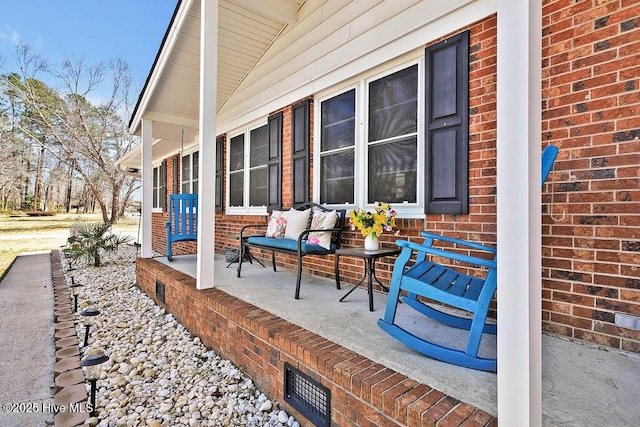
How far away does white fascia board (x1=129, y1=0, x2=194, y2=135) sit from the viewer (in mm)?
3418

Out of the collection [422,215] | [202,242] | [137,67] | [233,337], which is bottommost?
[233,337]

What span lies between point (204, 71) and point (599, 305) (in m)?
3.39

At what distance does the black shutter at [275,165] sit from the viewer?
166 inches

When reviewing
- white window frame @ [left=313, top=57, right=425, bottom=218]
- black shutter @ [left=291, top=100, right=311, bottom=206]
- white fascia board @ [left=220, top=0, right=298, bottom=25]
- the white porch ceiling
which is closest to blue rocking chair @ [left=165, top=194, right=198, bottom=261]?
the white porch ceiling

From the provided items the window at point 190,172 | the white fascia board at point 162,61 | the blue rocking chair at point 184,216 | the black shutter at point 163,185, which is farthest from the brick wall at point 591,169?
the black shutter at point 163,185

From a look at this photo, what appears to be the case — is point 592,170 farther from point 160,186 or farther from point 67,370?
point 160,186

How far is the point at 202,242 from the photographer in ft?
9.32

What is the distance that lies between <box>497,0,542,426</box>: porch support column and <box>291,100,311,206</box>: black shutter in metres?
2.82

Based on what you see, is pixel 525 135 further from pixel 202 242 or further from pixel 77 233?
pixel 77 233

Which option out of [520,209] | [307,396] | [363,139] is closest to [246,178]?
[363,139]

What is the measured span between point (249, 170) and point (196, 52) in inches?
69.6

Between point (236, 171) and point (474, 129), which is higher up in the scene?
point (236, 171)

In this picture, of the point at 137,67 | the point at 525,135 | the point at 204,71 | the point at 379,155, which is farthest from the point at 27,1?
the point at 525,135

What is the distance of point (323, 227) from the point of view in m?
3.04
